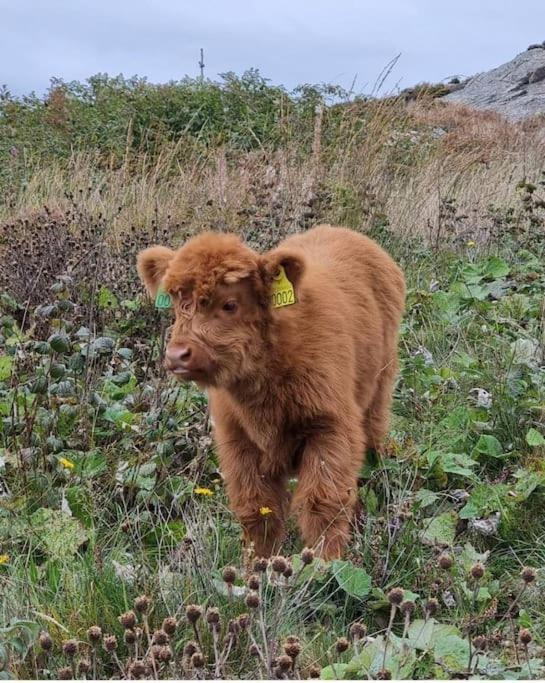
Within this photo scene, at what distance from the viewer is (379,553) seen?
3.50 meters

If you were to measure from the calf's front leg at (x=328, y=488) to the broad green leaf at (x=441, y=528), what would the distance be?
12.3 inches

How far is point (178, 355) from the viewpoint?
11.2 feet

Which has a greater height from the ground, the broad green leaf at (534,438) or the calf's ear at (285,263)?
the calf's ear at (285,263)

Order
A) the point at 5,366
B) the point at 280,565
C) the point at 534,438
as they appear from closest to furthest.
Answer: the point at 280,565
the point at 534,438
the point at 5,366

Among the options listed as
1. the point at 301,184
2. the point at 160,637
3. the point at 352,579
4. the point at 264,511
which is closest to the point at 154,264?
the point at 264,511

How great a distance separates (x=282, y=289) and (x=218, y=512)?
109cm

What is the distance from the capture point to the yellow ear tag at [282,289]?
363cm

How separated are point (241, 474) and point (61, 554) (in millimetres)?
808

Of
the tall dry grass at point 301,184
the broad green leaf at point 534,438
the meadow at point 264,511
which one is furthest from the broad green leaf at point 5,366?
the tall dry grass at point 301,184

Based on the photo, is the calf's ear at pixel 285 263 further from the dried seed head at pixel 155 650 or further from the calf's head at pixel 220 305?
the dried seed head at pixel 155 650

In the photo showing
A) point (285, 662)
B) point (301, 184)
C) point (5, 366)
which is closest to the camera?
point (285, 662)

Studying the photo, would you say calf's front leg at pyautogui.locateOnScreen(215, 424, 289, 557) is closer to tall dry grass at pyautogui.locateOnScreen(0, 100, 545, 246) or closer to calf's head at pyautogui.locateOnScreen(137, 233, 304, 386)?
calf's head at pyautogui.locateOnScreen(137, 233, 304, 386)

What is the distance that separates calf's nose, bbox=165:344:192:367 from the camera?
11.1ft

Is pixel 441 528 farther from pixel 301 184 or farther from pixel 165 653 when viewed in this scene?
pixel 301 184
